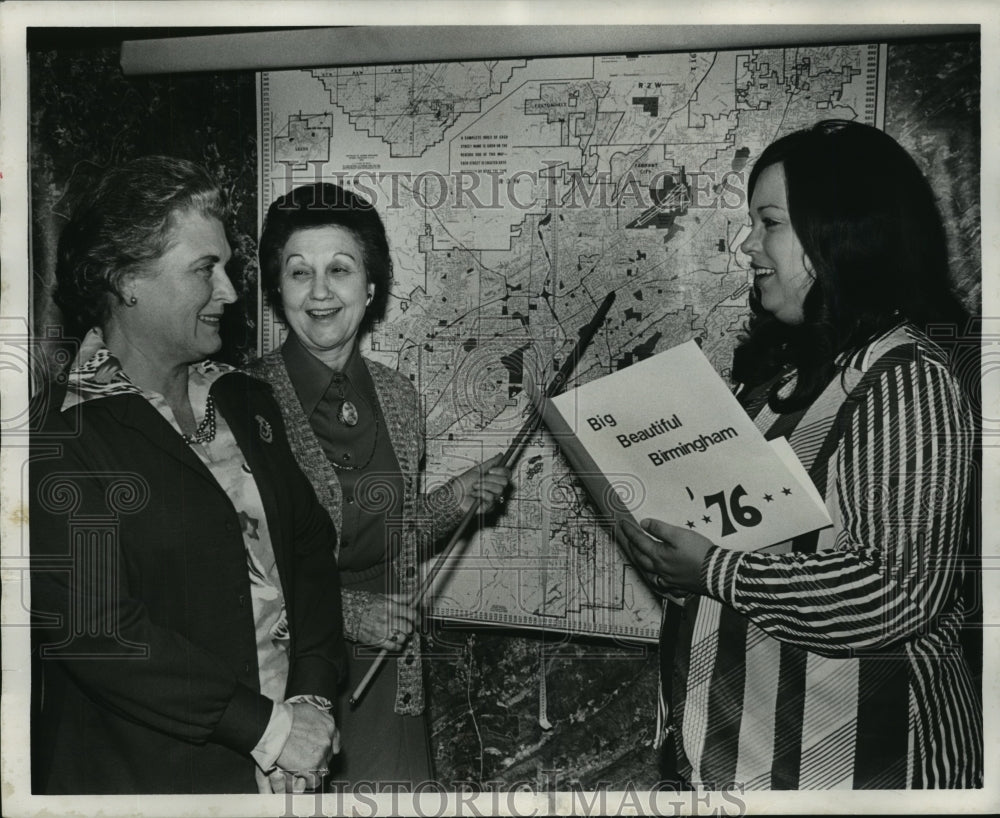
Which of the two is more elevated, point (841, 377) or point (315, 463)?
point (841, 377)

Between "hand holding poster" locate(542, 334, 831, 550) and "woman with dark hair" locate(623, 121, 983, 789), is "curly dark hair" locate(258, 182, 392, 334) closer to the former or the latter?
"hand holding poster" locate(542, 334, 831, 550)

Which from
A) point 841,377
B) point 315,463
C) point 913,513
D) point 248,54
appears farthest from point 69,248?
point 913,513

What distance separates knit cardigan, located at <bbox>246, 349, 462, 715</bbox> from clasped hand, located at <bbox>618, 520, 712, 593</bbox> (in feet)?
1.27

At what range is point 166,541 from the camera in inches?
73.2

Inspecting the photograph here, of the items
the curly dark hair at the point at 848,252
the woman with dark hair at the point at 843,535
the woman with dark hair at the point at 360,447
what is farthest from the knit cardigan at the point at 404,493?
the curly dark hair at the point at 848,252

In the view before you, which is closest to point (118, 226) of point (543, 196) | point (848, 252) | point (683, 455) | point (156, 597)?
point (156, 597)

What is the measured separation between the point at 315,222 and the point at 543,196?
49cm

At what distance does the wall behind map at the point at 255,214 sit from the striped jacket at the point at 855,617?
6.9 inches

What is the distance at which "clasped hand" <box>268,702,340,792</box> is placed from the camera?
188cm

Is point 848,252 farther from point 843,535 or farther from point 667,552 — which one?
point 667,552

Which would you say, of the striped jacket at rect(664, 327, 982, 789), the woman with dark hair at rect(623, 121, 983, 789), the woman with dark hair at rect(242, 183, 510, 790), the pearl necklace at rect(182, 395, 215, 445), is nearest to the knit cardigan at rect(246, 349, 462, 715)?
the woman with dark hair at rect(242, 183, 510, 790)

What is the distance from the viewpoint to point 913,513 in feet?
6.02

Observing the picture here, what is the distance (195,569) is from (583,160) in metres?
1.17

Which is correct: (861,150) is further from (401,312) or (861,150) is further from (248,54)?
(248,54)
